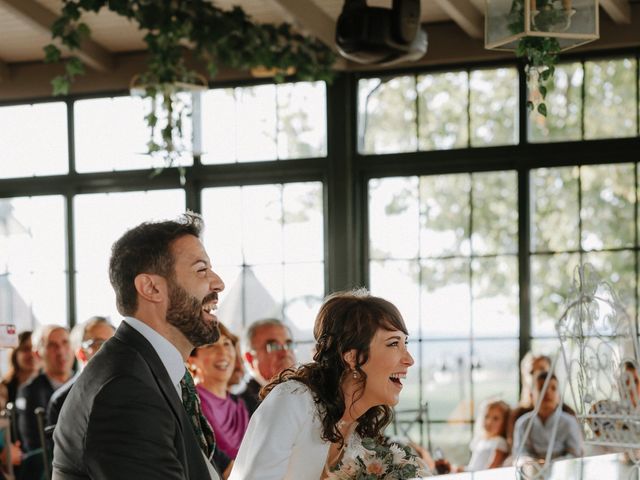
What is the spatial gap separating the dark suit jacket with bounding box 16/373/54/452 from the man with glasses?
1314mm

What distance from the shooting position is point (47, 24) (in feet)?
22.6

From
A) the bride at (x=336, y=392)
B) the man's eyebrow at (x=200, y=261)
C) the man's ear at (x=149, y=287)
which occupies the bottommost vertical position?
the bride at (x=336, y=392)

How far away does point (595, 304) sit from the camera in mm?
2799

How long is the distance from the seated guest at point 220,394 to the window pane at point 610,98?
10.3ft

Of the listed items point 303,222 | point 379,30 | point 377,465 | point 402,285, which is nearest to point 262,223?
point 303,222

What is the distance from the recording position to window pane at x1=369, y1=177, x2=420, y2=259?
7230 mm

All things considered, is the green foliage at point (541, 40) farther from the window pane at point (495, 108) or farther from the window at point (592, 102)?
the window pane at point (495, 108)

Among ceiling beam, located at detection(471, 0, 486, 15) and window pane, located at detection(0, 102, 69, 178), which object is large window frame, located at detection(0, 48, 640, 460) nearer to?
window pane, located at detection(0, 102, 69, 178)

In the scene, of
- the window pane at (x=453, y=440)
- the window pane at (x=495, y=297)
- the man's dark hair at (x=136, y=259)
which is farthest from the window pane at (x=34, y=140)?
the man's dark hair at (x=136, y=259)

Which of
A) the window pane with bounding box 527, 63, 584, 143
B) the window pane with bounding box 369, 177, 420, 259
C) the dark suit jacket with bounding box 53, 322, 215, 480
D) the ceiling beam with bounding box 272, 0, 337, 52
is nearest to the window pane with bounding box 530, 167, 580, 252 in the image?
the window pane with bounding box 527, 63, 584, 143

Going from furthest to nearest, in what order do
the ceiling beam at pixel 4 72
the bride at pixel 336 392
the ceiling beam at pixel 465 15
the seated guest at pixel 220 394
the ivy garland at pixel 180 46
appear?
the ceiling beam at pixel 4 72 < the ceiling beam at pixel 465 15 < the ivy garland at pixel 180 46 < the seated guest at pixel 220 394 < the bride at pixel 336 392

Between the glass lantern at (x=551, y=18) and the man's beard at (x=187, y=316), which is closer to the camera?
the man's beard at (x=187, y=316)

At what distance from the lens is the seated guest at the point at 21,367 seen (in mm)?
6254

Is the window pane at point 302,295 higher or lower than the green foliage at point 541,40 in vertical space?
lower
